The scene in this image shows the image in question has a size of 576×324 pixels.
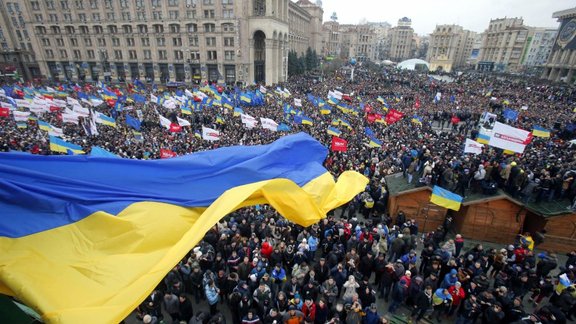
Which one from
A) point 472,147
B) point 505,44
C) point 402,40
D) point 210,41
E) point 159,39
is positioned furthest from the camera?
point 402,40

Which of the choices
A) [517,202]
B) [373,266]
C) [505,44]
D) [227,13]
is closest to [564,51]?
[505,44]

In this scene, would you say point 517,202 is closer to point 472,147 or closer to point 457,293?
point 472,147

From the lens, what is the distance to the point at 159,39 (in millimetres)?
56688

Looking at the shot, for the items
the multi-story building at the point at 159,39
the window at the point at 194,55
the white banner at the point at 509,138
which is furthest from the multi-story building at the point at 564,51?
the window at the point at 194,55

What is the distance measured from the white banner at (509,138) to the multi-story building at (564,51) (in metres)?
69.0

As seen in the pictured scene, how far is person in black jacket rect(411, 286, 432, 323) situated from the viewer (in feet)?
25.1

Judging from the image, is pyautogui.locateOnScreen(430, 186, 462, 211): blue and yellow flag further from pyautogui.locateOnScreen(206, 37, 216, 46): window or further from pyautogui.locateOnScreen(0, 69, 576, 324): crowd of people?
pyautogui.locateOnScreen(206, 37, 216, 46): window

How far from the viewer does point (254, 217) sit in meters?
11.0

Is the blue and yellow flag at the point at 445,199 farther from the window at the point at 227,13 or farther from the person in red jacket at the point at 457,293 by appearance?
the window at the point at 227,13

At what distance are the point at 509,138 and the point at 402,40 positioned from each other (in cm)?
17245

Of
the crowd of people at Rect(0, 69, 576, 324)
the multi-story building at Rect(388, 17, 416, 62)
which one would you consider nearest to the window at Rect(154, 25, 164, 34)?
the crowd of people at Rect(0, 69, 576, 324)

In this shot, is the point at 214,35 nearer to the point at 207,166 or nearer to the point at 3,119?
the point at 3,119

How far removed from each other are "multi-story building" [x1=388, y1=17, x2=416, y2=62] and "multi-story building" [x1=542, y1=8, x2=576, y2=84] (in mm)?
95724

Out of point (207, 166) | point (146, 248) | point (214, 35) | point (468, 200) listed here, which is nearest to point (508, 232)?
point (468, 200)
